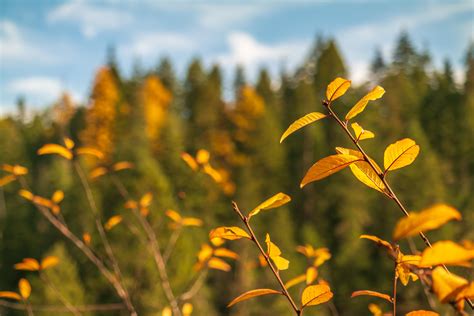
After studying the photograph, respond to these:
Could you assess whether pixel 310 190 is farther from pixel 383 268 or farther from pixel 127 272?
pixel 127 272

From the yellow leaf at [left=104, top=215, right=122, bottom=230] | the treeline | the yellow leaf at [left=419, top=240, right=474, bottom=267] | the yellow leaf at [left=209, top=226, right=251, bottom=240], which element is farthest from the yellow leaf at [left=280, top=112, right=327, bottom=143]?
the treeline

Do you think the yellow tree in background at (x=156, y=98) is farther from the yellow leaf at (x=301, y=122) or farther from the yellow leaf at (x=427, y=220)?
the yellow leaf at (x=427, y=220)

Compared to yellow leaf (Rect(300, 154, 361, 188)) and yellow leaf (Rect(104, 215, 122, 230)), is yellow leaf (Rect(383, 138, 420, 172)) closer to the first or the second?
yellow leaf (Rect(300, 154, 361, 188))

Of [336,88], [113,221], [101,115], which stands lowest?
[101,115]

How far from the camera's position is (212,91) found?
33719mm

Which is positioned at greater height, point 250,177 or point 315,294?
point 315,294

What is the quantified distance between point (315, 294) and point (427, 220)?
1.22ft

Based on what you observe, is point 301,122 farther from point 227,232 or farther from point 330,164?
point 227,232

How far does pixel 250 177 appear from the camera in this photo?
24.6 m

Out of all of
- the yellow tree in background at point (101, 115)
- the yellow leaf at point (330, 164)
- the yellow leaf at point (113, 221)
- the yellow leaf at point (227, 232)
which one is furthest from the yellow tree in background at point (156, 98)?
the yellow leaf at point (330, 164)

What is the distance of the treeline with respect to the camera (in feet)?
53.8

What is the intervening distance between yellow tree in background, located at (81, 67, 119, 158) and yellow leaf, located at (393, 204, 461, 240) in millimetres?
25892

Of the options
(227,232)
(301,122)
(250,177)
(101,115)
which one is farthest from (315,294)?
(101,115)

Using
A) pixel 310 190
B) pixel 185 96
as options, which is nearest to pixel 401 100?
pixel 310 190
